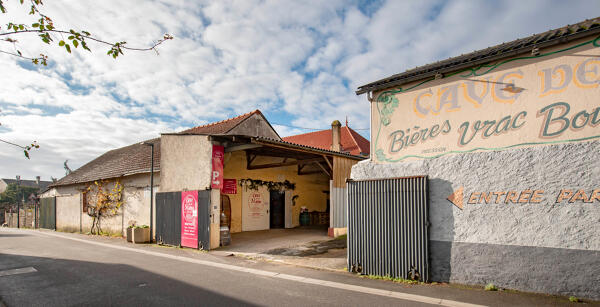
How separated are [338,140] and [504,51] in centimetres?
1589

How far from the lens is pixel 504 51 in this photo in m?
6.07

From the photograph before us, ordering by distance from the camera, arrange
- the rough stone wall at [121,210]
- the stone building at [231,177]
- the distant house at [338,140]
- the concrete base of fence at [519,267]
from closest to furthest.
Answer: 1. the concrete base of fence at [519,267]
2. the stone building at [231,177]
3. the rough stone wall at [121,210]
4. the distant house at [338,140]

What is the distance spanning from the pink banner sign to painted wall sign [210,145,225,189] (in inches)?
29.8

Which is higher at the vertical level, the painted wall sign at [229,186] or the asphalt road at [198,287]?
the painted wall sign at [229,186]

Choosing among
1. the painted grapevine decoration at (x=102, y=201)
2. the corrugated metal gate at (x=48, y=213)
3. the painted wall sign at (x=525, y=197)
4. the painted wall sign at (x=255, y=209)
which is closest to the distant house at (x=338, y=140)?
the painted wall sign at (x=255, y=209)

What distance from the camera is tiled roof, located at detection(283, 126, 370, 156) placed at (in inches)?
957

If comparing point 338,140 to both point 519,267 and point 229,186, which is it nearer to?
point 229,186

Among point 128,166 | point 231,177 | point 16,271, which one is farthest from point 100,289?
point 128,166

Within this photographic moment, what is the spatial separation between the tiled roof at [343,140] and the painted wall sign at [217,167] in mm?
13250

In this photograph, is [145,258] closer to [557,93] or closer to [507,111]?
[507,111]

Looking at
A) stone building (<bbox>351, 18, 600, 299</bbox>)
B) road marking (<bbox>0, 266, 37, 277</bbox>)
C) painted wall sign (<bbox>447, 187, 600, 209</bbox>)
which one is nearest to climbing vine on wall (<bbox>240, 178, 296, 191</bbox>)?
road marking (<bbox>0, 266, 37, 277</bbox>)

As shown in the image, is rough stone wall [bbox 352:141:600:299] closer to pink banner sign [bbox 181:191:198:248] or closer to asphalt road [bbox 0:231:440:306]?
asphalt road [bbox 0:231:440:306]

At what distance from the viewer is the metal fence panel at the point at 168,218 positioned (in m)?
12.2

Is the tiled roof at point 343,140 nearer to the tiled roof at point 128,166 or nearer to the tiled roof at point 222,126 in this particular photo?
the tiled roof at point 222,126
